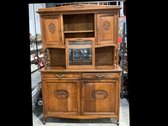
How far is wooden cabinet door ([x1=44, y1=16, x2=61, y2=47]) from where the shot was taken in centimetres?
224

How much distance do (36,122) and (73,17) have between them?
5.20ft

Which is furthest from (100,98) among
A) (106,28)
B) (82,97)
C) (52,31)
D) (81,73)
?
(52,31)

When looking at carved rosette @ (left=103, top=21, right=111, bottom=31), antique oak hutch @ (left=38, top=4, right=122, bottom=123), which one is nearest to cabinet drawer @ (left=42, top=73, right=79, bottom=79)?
antique oak hutch @ (left=38, top=4, right=122, bottom=123)

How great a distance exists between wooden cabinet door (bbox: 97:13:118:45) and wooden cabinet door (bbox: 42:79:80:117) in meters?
0.67

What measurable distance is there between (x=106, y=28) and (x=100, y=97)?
35.4 inches

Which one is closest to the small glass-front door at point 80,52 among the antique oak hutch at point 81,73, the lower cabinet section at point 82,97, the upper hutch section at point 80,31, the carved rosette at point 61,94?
the antique oak hutch at point 81,73

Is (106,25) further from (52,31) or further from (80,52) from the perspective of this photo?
(52,31)

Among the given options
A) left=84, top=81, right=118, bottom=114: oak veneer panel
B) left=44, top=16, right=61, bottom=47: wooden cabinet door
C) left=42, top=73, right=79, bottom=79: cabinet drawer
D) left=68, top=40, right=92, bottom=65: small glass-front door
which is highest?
left=44, top=16, right=61, bottom=47: wooden cabinet door

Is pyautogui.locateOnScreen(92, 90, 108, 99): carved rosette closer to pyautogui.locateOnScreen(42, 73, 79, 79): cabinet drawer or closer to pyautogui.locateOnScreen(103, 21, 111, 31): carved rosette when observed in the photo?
pyautogui.locateOnScreen(42, 73, 79, 79): cabinet drawer

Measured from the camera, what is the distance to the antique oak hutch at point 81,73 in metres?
2.15

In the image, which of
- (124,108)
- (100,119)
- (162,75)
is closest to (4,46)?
(162,75)

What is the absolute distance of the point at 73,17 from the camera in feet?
8.07

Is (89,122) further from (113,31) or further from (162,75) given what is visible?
(162,75)

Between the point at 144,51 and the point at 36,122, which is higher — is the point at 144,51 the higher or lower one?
the higher one
